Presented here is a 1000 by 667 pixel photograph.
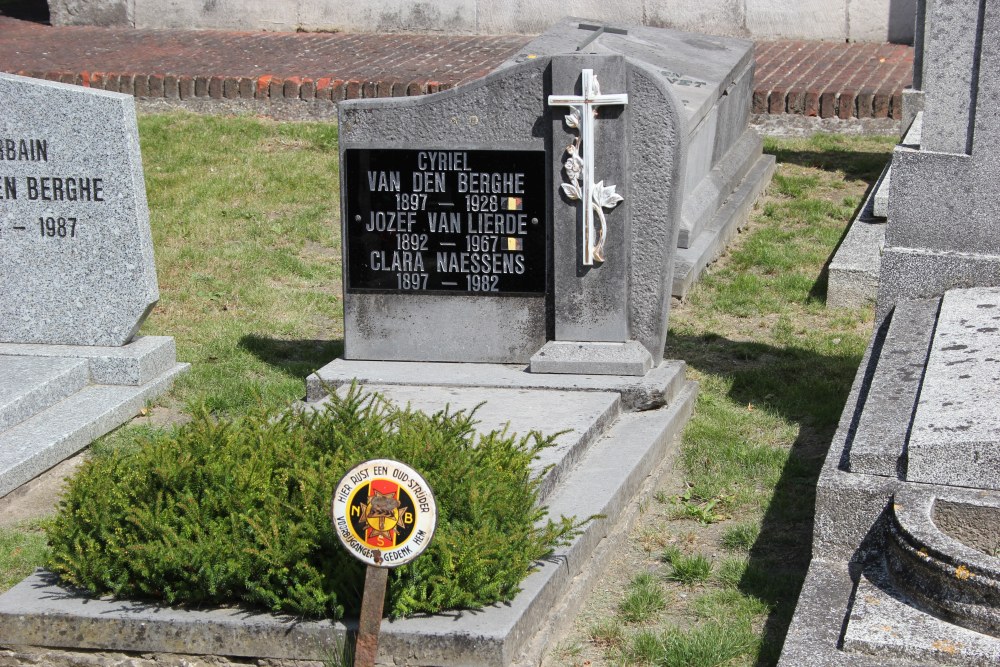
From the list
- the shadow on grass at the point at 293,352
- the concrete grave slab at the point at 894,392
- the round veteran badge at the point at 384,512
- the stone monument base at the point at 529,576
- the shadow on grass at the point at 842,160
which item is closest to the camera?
the round veteran badge at the point at 384,512

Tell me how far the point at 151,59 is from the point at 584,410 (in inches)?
326

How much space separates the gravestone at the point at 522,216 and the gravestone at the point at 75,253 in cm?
106

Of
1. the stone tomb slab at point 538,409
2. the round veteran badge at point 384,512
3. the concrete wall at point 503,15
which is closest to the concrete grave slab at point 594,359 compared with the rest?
the stone tomb slab at point 538,409

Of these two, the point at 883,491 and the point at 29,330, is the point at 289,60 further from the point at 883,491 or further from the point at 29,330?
the point at 883,491

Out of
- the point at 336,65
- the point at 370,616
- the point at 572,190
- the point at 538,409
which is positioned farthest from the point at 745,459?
the point at 336,65

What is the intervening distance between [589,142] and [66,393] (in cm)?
272

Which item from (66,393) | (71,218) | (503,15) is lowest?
(66,393)

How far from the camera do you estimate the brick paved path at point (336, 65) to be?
10.9 m

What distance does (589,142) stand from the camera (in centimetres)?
575

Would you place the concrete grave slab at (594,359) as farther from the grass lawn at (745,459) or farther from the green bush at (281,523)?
the green bush at (281,523)

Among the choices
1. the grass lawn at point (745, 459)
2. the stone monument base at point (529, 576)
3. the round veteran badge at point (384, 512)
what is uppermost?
the round veteran badge at point (384, 512)

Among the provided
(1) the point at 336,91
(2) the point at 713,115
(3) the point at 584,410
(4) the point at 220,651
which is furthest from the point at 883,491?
(1) the point at 336,91

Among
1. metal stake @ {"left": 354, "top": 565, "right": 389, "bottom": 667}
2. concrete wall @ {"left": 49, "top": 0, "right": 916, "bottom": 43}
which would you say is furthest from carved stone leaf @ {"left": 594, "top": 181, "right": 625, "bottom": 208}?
concrete wall @ {"left": 49, "top": 0, "right": 916, "bottom": 43}

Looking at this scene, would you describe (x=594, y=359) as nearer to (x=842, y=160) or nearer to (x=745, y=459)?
(x=745, y=459)
